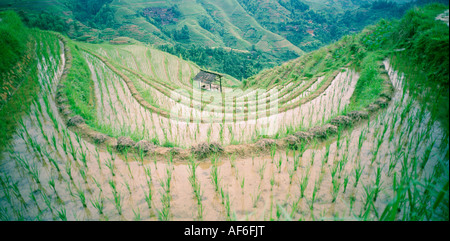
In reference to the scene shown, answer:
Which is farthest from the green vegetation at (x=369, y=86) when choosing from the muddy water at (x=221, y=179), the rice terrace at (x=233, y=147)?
the muddy water at (x=221, y=179)

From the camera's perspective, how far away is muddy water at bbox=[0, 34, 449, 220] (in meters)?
2.36

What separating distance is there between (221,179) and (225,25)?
8113 cm

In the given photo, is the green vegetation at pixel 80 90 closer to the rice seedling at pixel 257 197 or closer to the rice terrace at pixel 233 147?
the rice terrace at pixel 233 147

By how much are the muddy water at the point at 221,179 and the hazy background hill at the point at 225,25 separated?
23.7m

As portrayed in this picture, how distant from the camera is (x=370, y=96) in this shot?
479cm

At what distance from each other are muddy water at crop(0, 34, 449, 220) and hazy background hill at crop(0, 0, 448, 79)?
23721mm

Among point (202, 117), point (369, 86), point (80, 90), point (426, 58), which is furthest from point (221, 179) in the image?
point (80, 90)

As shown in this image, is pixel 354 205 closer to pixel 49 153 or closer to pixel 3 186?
pixel 3 186

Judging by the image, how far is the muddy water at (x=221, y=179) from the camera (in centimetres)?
236

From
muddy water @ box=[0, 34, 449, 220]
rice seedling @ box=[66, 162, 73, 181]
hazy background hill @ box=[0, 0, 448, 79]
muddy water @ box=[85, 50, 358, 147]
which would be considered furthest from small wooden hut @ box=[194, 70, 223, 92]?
rice seedling @ box=[66, 162, 73, 181]

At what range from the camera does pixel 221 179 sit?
2.93 m

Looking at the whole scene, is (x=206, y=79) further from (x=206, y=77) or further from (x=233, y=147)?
(x=233, y=147)

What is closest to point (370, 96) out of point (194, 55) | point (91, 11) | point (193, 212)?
point (193, 212)
